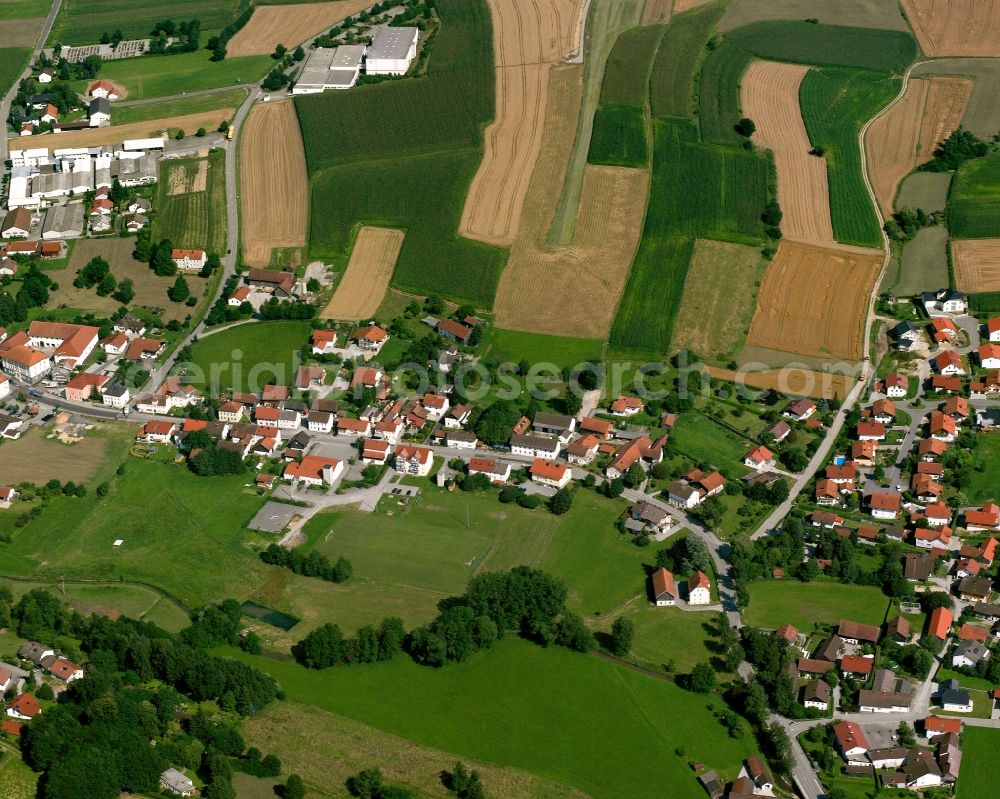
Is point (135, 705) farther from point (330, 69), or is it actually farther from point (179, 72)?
point (179, 72)

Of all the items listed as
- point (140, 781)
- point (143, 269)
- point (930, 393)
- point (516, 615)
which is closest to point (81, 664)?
point (140, 781)

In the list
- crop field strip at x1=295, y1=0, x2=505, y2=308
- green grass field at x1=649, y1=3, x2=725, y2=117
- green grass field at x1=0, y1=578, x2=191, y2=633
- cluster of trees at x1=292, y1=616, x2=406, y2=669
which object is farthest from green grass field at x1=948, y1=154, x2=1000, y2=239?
green grass field at x1=0, y1=578, x2=191, y2=633

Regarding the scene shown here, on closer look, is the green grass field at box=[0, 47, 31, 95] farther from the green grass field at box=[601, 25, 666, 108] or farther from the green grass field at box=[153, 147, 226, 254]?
the green grass field at box=[601, 25, 666, 108]

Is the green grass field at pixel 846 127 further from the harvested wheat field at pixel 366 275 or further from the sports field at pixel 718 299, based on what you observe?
the harvested wheat field at pixel 366 275

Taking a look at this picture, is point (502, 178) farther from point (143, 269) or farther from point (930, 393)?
point (930, 393)

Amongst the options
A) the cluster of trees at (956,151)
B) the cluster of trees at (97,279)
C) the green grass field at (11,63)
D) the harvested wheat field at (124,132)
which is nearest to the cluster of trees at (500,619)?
the cluster of trees at (97,279)

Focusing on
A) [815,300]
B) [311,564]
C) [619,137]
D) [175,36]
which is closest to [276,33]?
[175,36]

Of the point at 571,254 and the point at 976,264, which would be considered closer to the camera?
the point at 976,264
